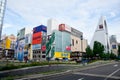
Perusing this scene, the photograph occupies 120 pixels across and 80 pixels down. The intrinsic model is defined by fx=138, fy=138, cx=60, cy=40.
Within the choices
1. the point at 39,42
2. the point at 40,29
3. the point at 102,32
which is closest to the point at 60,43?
the point at 39,42

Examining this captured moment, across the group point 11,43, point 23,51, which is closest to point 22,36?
point 23,51

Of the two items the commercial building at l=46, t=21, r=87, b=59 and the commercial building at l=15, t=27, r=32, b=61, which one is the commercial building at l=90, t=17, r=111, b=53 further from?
the commercial building at l=15, t=27, r=32, b=61

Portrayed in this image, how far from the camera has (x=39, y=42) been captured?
112m

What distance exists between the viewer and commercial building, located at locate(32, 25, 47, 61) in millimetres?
109188

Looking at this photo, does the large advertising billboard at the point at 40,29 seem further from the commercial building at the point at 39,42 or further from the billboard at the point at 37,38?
the billboard at the point at 37,38

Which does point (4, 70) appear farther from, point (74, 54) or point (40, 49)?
point (74, 54)

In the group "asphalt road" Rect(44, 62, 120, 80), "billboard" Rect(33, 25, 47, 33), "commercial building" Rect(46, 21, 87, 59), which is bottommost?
"asphalt road" Rect(44, 62, 120, 80)

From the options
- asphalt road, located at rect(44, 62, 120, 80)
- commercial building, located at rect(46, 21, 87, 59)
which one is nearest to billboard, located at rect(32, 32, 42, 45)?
commercial building, located at rect(46, 21, 87, 59)

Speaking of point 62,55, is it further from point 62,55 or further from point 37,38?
point 37,38

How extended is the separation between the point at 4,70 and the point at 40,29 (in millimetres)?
95900

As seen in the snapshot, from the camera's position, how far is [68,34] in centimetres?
11881

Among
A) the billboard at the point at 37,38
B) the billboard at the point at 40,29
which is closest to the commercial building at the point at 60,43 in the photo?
the billboard at the point at 40,29

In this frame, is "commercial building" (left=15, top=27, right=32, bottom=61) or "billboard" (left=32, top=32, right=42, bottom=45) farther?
"commercial building" (left=15, top=27, right=32, bottom=61)

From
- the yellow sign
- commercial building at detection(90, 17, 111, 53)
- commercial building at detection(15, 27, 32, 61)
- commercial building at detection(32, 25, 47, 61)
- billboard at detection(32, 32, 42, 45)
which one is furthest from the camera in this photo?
commercial building at detection(90, 17, 111, 53)
